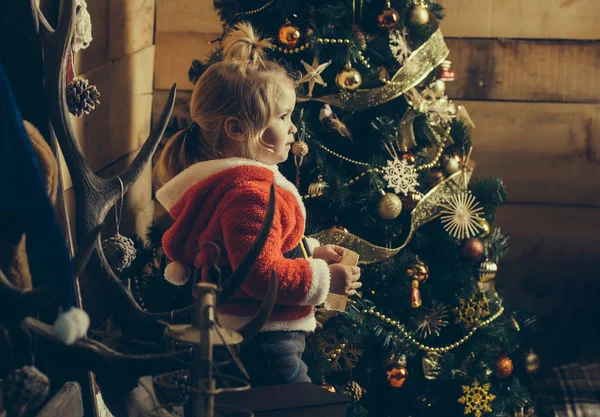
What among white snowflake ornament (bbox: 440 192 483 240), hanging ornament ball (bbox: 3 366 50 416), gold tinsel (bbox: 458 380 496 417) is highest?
hanging ornament ball (bbox: 3 366 50 416)

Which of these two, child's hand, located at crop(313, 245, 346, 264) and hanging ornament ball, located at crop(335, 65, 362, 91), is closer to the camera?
child's hand, located at crop(313, 245, 346, 264)

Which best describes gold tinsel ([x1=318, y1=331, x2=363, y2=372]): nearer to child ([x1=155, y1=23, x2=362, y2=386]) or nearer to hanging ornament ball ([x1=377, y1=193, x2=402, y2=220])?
hanging ornament ball ([x1=377, y1=193, x2=402, y2=220])

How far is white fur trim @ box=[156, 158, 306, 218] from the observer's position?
5.62 ft

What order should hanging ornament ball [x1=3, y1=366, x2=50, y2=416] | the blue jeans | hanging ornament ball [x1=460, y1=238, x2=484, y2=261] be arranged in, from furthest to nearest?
hanging ornament ball [x1=460, y1=238, x2=484, y2=261], the blue jeans, hanging ornament ball [x1=3, y1=366, x2=50, y2=416]

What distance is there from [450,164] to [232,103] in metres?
0.81

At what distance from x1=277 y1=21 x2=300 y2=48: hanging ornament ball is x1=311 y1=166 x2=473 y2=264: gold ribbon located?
1.49ft

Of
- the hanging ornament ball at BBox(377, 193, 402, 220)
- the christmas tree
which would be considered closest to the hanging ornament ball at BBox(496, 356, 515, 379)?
the christmas tree

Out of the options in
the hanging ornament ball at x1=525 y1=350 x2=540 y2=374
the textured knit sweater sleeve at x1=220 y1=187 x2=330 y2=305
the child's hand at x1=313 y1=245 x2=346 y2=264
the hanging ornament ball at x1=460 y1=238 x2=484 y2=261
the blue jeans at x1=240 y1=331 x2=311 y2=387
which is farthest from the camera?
the hanging ornament ball at x1=525 y1=350 x2=540 y2=374

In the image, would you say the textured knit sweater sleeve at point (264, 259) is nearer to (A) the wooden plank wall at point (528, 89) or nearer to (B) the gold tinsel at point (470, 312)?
(B) the gold tinsel at point (470, 312)

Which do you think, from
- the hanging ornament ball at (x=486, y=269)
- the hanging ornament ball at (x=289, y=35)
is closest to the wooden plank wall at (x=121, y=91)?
the hanging ornament ball at (x=289, y=35)

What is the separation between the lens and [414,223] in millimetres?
2299

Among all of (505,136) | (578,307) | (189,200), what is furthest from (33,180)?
(578,307)

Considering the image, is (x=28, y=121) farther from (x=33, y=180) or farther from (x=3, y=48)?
(x=33, y=180)

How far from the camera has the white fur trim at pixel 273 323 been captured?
65.9 inches
